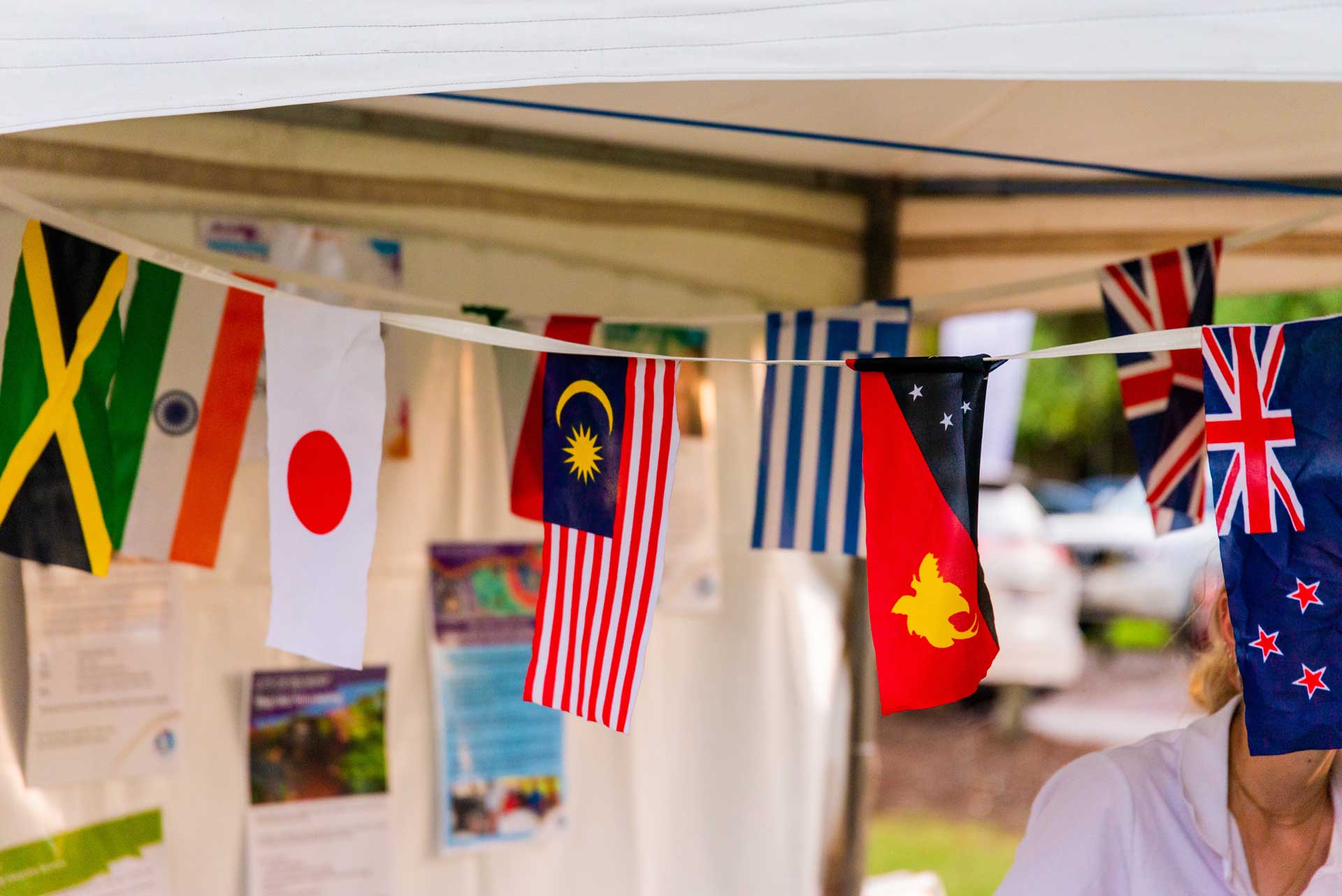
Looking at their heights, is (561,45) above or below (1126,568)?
above

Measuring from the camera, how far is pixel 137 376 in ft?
7.11

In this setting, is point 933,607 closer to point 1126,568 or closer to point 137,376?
point 137,376

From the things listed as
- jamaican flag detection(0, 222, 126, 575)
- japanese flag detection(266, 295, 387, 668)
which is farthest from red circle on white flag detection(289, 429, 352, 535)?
jamaican flag detection(0, 222, 126, 575)

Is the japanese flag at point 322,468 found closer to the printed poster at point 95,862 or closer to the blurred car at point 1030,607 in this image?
the printed poster at point 95,862

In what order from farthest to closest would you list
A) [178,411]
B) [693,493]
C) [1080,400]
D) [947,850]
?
1. [1080,400]
2. [947,850]
3. [693,493]
4. [178,411]

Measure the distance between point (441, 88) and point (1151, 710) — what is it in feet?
25.6

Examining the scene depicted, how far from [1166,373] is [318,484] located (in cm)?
180

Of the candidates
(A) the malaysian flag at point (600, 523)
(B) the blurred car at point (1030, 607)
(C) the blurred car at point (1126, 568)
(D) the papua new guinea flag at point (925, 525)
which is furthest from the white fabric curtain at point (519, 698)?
(C) the blurred car at point (1126, 568)

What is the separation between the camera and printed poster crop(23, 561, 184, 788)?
2322mm

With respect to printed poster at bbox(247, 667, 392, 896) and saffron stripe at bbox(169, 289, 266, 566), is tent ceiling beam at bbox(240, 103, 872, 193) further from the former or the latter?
printed poster at bbox(247, 667, 392, 896)

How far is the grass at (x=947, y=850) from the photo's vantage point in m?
5.63

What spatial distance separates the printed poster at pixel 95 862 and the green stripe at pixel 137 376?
660mm

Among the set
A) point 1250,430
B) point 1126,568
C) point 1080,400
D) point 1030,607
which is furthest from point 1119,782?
point 1080,400

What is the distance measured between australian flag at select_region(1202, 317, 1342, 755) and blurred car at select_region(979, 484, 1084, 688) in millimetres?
6673
